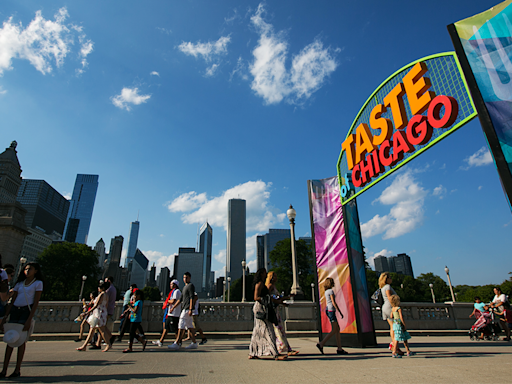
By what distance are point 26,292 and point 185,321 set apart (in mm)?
4365

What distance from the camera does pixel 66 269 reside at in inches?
1866

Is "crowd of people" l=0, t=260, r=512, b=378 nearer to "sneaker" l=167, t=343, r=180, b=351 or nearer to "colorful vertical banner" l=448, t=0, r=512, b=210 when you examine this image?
"sneaker" l=167, t=343, r=180, b=351

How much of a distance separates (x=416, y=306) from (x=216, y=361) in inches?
507

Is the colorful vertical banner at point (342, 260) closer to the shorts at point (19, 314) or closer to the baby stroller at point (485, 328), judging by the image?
the baby stroller at point (485, 328)

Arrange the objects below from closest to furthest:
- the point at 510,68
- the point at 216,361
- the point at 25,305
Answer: the point at 510,68 < the point at 25,305 < the point at 216,361

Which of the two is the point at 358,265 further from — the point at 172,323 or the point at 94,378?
the point at 94,378

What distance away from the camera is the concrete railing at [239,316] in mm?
12367

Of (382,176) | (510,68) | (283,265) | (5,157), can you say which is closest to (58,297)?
(283,265)

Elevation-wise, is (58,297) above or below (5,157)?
below

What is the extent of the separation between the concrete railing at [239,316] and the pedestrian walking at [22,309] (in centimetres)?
906

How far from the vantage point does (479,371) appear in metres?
4.64

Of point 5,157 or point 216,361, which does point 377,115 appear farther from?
point 5,157

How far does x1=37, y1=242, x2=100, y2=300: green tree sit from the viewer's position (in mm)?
45806

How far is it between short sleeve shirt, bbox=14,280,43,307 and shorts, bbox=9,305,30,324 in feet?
0.20
